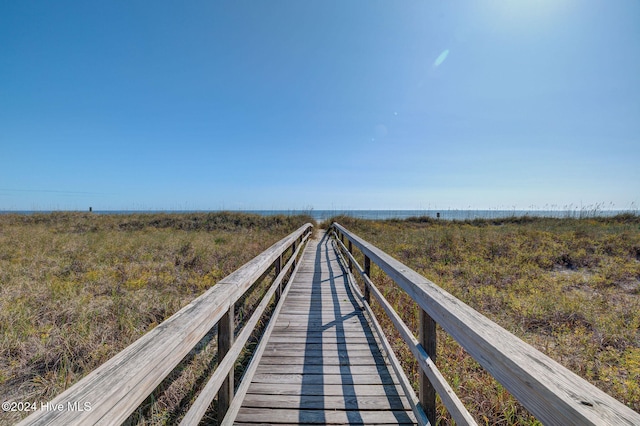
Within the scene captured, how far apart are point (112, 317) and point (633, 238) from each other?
1455cm

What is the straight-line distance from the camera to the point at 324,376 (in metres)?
2.35

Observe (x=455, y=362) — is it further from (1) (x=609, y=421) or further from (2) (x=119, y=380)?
(2) (x=119, y=380)

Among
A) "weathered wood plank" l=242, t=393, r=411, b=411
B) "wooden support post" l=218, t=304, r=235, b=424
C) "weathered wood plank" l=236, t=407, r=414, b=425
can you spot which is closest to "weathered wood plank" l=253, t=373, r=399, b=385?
"weathered wood plank" l=242, t=393, r=411, b=411

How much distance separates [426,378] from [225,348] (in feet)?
4.32

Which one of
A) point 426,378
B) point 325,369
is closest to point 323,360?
point 325,369

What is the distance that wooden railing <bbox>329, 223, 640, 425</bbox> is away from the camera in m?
0.65

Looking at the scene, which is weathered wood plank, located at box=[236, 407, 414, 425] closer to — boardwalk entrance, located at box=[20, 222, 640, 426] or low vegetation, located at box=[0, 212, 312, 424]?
boardwalk entrance, located at box=[20, 222, 640, 426]

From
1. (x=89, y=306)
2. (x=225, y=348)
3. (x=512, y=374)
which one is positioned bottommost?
(x=89, y=306)

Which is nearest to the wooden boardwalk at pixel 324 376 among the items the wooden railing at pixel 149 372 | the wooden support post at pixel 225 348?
the wooden support post at pixel 225 348

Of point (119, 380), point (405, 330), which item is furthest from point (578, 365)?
point (119, 380)

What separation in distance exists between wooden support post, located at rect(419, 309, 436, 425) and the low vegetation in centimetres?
190

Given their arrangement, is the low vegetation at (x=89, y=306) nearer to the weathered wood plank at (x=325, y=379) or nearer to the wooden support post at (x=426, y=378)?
the weathered wood plank at (x=325, y=379)

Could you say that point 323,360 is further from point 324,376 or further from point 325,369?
point 324,376

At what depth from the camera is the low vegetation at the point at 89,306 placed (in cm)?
241
